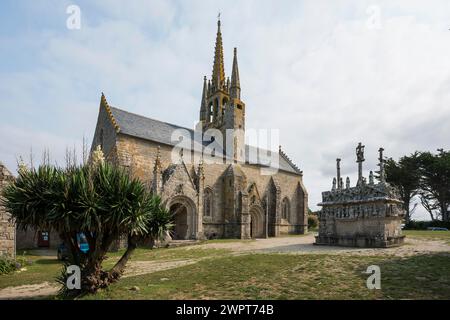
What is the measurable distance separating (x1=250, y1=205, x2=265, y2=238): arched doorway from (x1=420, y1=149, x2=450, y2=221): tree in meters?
29.6

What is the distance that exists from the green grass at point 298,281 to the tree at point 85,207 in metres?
1.03

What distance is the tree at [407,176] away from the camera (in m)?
45.3

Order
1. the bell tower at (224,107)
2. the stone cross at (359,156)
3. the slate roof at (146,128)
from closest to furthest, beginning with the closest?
the stone cross at (359,156) < the slate roof at (146,128) < the bell tower at (224,107)

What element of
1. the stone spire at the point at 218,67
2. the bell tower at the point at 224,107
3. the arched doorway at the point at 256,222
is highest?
the stone spire at the point at 218,67

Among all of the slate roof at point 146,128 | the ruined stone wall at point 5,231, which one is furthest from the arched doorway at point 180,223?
the ruined stone wall at point 5,231

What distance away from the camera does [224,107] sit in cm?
3916

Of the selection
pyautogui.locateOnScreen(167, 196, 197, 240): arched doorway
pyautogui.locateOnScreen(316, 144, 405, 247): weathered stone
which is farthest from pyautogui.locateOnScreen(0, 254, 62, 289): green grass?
pyautogui.locateOnScreen(316, 144, 405, 247): weathered stone

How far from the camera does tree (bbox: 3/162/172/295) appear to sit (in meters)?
6.81

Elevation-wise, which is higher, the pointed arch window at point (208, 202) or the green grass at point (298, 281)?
the pointed arch window at point (208, 202)

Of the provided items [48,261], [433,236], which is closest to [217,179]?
[48,261]

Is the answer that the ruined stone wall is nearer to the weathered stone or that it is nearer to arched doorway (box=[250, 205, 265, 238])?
the weathered stone

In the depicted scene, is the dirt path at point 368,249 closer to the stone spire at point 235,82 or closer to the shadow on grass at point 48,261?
the shadow on grass at point 48,261

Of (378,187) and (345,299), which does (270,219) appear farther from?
(345,299)
